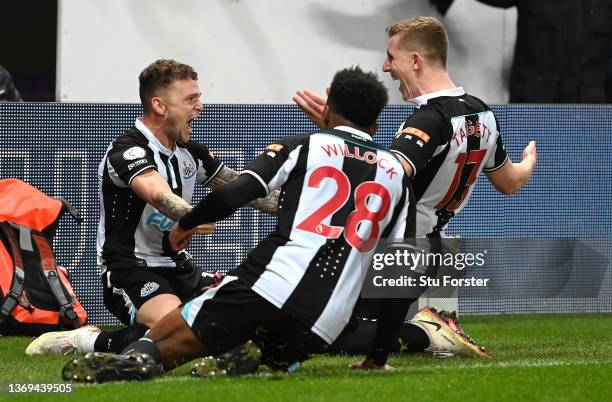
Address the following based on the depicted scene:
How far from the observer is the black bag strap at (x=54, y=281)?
859cm

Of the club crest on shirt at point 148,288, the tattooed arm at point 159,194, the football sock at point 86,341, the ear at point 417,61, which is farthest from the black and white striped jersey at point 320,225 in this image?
the football sock at point 86,341

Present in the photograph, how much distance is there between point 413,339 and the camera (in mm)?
7457

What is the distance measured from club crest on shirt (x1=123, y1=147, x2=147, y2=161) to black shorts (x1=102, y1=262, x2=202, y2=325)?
0.66 m

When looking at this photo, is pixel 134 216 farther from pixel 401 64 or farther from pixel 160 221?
pixel 401 64

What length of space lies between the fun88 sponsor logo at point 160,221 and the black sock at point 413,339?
1425 mm

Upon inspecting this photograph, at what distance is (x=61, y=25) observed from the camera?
432 inches

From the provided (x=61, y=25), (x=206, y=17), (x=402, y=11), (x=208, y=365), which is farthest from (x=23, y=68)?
(x=208, y=365)

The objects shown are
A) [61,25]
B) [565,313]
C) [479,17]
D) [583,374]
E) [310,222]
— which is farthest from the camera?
[479,17]

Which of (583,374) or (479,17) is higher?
(479,17)

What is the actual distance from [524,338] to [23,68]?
514 centimetres

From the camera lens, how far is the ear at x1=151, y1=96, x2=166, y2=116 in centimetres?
750

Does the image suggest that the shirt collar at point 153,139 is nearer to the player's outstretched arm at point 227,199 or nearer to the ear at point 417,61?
the ear at point 417,61

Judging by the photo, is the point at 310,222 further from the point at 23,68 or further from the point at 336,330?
the point at 23,68

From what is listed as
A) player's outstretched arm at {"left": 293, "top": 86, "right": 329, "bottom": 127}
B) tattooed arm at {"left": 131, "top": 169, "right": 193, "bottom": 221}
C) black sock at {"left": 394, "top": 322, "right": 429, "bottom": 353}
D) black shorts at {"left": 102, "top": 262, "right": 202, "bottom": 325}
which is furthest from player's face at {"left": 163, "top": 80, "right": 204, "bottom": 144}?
black sock at {"left": 394, "top": 322, "right": 429, "bottom": 353}
